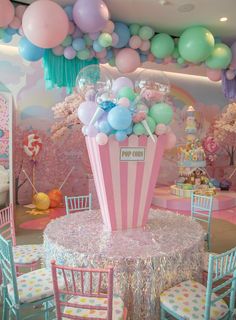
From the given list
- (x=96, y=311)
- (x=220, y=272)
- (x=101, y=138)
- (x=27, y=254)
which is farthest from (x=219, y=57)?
(x=96, y=311)

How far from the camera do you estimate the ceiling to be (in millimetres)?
3182

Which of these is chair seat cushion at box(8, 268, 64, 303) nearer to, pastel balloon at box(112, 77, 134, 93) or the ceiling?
pastel balloon at box(112, 77, 134, 93)

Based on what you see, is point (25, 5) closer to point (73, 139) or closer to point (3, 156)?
point (3, 156)

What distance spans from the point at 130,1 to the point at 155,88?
112 cm

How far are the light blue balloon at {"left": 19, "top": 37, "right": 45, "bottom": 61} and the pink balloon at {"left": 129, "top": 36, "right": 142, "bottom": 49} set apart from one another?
970mm

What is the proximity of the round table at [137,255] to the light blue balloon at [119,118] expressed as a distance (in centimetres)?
84

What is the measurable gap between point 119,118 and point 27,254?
138 cm

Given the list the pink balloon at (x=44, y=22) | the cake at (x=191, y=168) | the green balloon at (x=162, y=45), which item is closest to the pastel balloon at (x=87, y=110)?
the pink balloon at (x=44, y=22)

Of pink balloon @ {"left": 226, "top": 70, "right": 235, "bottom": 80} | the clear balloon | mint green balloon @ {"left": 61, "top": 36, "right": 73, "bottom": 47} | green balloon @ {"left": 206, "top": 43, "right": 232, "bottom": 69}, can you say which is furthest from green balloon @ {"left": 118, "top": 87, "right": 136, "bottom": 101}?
pink balloon @ {"left": 226, "top": 70, "right": 235, "bottom": 80}

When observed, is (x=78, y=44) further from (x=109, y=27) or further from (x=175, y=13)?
(x=175, y=13)

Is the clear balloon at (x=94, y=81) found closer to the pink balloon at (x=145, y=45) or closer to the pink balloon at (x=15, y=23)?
the pink balloon at (x=15, y=23)

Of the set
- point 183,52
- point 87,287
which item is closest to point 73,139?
point 183,52

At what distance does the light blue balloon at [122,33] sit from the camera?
3.48 meters

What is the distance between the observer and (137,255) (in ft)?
6.74
